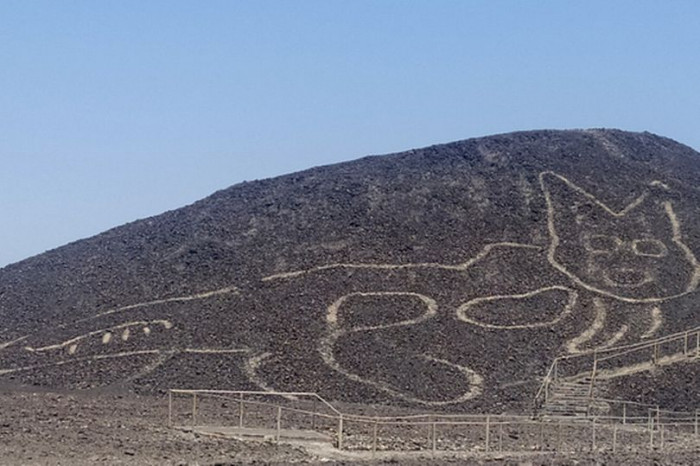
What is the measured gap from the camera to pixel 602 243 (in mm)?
51094

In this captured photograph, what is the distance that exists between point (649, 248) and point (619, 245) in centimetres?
116

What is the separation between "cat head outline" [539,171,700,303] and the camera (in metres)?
48.3

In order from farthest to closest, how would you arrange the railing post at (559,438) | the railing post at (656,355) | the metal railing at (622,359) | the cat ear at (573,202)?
the cat ear at (573,202)
the railing post at (656,355)
the metal railing at (622,359)
the railing post at (559,438)

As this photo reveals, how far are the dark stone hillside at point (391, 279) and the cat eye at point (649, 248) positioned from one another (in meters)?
0.09

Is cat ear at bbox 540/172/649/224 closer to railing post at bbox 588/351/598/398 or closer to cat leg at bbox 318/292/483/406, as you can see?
cat leg at bbox 318/292/483/406

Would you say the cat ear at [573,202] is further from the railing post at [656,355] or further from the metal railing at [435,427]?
the metal railing at [435,427]

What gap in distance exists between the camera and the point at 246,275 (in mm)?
48719

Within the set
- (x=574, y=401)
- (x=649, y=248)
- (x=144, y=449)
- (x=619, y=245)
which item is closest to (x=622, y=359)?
(x=574, y=401)

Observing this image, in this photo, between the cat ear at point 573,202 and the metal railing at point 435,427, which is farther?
the cat ear at point 573,202

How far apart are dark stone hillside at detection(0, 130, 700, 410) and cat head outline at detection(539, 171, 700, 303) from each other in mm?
85

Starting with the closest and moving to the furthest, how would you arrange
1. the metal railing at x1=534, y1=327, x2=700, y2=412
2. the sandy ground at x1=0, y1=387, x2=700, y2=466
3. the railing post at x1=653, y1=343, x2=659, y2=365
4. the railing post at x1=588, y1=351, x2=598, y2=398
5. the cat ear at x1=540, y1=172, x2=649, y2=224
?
the sandy ground at x1=0, y1=387, x2=700, y2=466
the railing post at x1=588, y1=351, x2=598, y2=398
the metal railing at x1=534, y1=327, x2=700, y2=412
the railing post at x1=653, y1=343, x2=659, y2=365
the cat ear at x1=540, y1=172, x2=649, y2=224

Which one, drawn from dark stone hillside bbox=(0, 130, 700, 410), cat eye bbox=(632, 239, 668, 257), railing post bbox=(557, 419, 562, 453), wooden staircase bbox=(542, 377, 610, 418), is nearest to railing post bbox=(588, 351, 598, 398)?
wooden staircase bbox=(542, 377, 610, 418)

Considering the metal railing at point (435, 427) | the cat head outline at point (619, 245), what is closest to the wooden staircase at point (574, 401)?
the metal railing at point (435, 427)

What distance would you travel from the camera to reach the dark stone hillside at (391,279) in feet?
139
